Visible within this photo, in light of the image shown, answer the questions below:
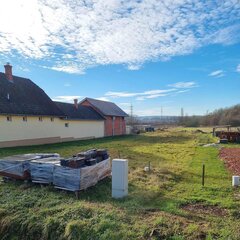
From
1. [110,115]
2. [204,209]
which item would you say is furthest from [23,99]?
[204,209]

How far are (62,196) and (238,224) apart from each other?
179 inches

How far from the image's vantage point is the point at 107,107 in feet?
136

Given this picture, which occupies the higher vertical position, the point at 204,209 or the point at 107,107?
the point at 107,107

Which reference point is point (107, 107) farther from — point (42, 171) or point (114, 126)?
point (42, 171)

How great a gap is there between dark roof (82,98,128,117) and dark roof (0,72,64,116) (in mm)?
11299

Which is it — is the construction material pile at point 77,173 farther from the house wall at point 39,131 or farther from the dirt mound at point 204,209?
the house wall at point 39,131

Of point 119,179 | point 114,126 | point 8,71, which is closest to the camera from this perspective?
point 119,179

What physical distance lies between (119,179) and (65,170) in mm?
1645

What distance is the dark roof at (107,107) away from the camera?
1505 inches

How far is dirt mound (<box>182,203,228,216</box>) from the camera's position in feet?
22.4

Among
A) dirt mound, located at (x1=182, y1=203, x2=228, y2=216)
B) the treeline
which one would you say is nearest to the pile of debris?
dirt mound, located at (x1=182, y1=203, x2=228, y2=216)

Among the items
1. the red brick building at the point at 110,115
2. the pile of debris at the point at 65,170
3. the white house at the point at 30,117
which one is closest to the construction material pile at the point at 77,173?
the pile of debris at the point at 65,170

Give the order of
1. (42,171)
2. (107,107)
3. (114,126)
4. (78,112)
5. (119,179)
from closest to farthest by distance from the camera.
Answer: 1. (119,179)
2. (42,171)
3. (78,112)
4. (114,126)
5. (107,107)

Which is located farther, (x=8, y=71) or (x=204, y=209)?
(x=8, y=71)
